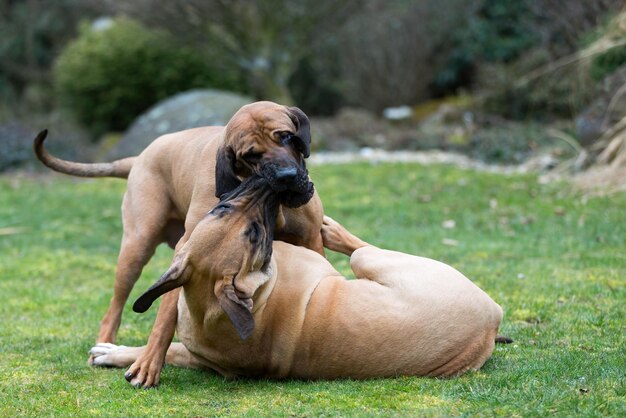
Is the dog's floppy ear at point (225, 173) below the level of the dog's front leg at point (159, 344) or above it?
above

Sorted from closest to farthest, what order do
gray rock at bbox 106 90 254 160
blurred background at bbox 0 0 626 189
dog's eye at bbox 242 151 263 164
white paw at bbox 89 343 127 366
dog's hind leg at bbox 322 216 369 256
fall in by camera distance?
dog's eye at bbox 242 151 263 164
white paw at bbox 89 343 127 366
dog's hind leg at bbox 322 216 369 256
blurred background at bbox 0 0 626 189
gray rock at bbox 106 90 254 160

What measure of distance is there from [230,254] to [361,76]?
17.6 metres

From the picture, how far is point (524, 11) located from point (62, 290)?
15005mm


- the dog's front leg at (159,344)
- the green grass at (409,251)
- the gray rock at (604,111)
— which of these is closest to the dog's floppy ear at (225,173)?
the dog's front leg at (159,344)

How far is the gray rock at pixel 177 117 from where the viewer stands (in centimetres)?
1606

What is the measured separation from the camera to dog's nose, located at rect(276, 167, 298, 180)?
4973 mm

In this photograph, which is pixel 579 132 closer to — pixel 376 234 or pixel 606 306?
pixel 376 234

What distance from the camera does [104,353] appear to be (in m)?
5.90

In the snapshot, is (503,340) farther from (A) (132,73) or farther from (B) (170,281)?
(A) (132,73)

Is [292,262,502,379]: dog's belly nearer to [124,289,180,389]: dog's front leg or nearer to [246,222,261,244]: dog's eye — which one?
[246,222,261,244]: dog's eye

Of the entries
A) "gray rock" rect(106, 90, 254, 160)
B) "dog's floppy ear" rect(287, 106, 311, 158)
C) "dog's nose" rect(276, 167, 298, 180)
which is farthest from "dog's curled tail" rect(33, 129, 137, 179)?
"gray rock" rect(106, 90, 254, 160)

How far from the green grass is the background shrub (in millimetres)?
4117

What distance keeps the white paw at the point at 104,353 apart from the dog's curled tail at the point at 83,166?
4.93 feet

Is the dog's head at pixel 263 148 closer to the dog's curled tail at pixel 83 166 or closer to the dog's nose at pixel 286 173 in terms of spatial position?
the dog's nose at pixel 286 173
